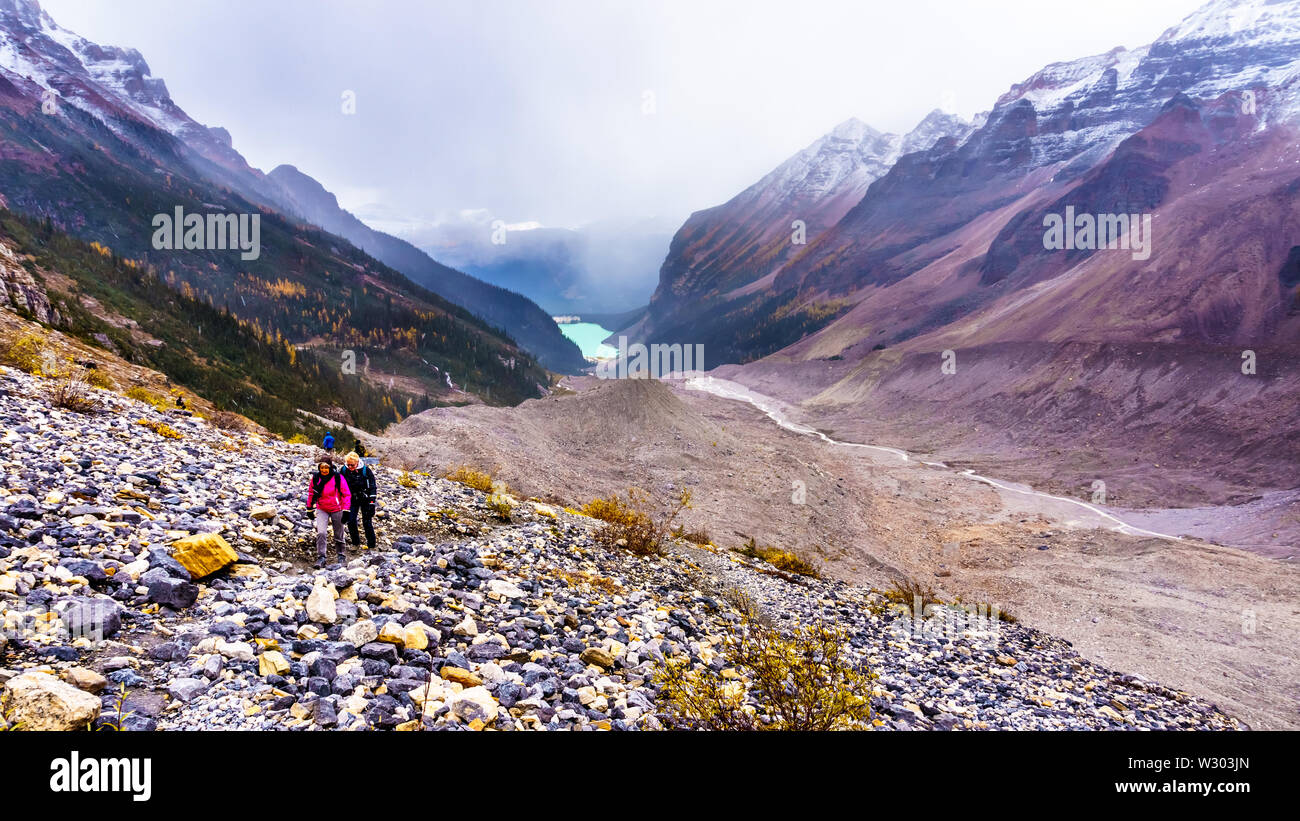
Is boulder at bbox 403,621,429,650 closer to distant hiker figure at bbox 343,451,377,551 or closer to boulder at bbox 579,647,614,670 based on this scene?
boulder at bbox 579,647,614,670

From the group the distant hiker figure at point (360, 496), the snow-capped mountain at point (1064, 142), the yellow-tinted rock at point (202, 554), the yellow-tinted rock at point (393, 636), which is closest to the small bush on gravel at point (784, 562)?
the distant hiker figure at point (360, 496)

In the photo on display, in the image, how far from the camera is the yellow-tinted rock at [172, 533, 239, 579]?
Answer: 5.63 meters

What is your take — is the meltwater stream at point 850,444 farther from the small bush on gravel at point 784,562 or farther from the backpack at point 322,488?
the backpack at point 322,488

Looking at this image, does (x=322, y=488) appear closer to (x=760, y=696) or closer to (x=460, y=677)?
(x=460, y=677)

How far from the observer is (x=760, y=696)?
236 inches

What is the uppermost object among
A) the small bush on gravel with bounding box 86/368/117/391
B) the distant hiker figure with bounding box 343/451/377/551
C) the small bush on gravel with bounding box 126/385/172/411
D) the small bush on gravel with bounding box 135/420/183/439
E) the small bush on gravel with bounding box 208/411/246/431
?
the small bush on gravel with bounding box 86/368/117/391

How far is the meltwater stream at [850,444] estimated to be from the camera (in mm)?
30203

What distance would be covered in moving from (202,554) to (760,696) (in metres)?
6.61

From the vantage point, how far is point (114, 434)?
9.59m

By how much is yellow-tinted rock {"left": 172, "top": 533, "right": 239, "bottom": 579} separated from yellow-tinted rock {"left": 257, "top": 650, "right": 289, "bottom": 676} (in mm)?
2265

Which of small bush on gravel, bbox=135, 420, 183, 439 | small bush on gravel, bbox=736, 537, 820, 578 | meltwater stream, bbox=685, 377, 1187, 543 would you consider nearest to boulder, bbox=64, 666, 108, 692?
small bush on gravel, bbox=135, 420, 183, 439

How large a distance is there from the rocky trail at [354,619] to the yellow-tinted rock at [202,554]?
0.02 meters

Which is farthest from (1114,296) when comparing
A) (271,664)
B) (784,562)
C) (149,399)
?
(149,399)
